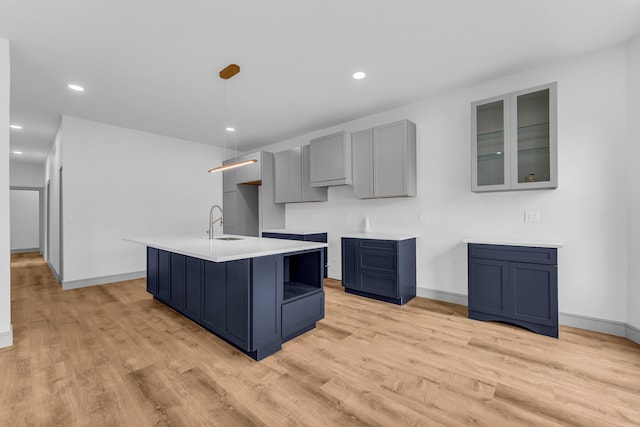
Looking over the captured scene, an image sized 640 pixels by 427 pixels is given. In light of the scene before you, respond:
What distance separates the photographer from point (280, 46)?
8.40 ft

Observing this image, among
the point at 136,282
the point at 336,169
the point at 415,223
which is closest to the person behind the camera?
the point at 415,223

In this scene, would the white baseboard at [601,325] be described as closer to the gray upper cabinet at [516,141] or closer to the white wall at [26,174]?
the gray upper cabinet at [516,141]

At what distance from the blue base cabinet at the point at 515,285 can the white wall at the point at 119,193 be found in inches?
203

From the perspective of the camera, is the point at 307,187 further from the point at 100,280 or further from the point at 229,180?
the point at 100,280

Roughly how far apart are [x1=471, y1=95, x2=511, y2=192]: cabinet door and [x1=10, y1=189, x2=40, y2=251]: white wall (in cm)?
1228

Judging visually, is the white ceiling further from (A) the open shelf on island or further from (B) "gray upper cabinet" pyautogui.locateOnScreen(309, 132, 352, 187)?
(A) the open shelf on island

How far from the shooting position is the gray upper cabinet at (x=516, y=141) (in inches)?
106

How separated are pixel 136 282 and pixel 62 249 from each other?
3.76 feet

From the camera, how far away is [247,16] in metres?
2.17

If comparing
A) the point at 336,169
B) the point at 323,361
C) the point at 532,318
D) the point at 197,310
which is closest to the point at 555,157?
the point at 532,318

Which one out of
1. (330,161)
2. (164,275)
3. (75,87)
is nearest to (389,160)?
(330,161)

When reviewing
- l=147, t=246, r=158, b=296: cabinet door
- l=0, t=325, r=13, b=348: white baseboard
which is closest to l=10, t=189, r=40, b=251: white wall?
l=147, t=246, r=158, b=296: cabinet door

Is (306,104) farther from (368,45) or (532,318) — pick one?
(532,318)

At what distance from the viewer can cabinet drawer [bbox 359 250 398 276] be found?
137 inches
